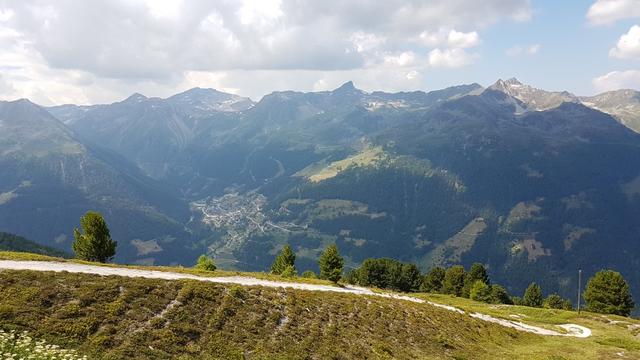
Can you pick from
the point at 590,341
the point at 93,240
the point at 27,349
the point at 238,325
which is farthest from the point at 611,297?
the point at 27,349

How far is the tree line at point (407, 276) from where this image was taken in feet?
281

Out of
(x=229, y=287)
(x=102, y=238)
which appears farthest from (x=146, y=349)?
(x=102, y=238)

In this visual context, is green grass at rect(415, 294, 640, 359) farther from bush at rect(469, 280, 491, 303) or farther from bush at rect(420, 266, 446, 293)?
bush at rect(420, 266, 446, 293)

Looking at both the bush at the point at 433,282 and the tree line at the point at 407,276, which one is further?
the bush at the point at 433,282

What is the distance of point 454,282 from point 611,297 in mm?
51617

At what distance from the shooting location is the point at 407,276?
173500 millimetres

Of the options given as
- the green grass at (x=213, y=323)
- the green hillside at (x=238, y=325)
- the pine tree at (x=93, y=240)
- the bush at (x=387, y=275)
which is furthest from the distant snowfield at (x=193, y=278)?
the bush at (x=387, y=275)

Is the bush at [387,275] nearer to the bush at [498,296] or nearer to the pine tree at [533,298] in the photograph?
the bush at [498,296]

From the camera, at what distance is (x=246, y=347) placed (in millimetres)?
37469

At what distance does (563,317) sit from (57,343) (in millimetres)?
90720

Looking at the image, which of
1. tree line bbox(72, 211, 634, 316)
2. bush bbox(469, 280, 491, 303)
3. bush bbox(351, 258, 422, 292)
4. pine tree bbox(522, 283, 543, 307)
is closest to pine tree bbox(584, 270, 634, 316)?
tree line bbox(72, 211, 634, 316)

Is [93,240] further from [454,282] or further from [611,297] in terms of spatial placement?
[611,297]

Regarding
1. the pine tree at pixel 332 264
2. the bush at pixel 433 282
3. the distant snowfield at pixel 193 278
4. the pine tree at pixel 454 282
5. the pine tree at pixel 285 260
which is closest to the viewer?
the distant snowfield at pixel 193 278

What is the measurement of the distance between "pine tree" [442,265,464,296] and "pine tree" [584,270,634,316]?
144ft
